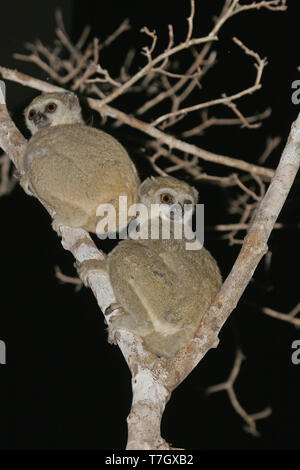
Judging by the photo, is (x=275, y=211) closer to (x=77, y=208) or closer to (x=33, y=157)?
(x=77, y=208)

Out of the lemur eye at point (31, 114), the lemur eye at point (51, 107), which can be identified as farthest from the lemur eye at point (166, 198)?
the lemur eye at point (31, 114)

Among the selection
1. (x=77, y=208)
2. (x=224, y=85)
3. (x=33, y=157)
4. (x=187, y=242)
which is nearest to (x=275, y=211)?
(x=187, y=242)

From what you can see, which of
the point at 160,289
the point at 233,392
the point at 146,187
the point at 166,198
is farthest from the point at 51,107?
the point at 233,392

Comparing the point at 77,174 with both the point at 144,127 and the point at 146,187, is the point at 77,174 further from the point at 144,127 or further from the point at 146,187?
the point at 144,127

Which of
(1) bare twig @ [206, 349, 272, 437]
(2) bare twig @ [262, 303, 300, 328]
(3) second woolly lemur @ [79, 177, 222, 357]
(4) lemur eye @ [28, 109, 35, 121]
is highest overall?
(4) lemur eye @ [28, 109, 35, 121]

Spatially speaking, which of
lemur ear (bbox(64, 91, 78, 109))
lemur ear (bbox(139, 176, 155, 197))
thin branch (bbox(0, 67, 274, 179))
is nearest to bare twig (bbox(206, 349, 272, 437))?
thin branch (bbox(0, 67, 274, 179))

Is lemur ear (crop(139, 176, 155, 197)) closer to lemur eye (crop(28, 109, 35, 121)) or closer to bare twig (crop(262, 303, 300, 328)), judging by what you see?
lemur eye (crop(28, 109, 35, 121))
